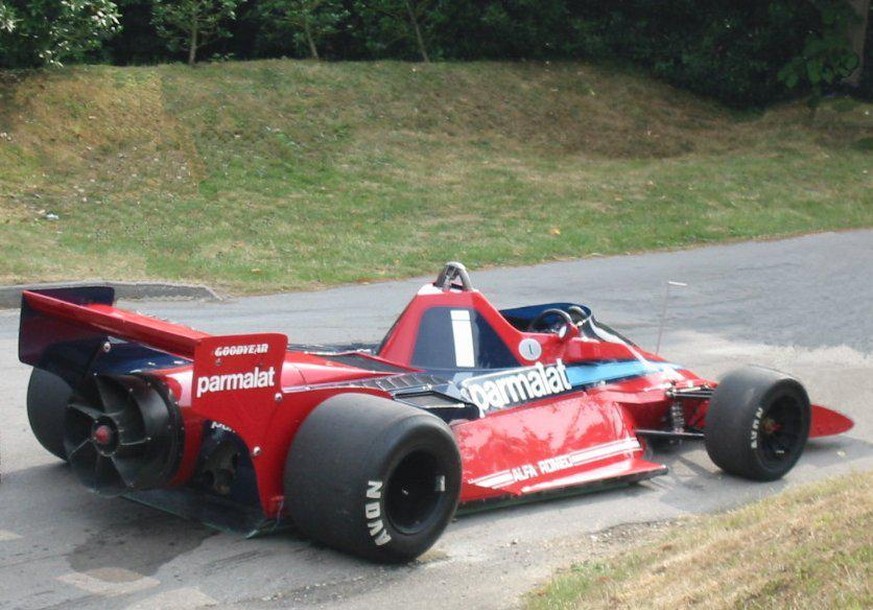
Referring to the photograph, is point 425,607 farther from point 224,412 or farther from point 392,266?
point 392,266

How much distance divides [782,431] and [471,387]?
7.76 ft

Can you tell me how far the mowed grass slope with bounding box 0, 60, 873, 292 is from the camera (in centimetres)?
1680

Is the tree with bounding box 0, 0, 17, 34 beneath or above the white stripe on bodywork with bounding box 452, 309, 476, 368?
above

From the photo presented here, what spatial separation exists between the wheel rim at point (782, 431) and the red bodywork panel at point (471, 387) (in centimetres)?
54

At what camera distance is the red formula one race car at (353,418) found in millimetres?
6125

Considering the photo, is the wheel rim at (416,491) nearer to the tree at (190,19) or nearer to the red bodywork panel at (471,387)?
the red bodywork panel at (471,387)

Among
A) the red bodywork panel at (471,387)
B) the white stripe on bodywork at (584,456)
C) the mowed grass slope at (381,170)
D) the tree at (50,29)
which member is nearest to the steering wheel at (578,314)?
the red bodywork panel at (471,387)

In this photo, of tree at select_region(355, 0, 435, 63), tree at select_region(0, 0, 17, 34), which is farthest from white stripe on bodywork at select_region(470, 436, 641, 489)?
tree at select_region(355, 0, 435, 63)

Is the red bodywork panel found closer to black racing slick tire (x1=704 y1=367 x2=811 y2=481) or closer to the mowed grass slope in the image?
black racing slick tire (x1=704 y1=367 x2=811 y2=481)

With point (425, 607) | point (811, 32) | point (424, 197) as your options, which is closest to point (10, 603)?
point (425, 607)

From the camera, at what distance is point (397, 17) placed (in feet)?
88.0

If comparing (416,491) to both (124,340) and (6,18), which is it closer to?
(124,340)

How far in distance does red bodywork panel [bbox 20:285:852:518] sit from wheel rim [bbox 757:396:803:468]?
1.79 ft

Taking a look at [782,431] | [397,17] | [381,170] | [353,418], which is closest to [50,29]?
[381,170]
